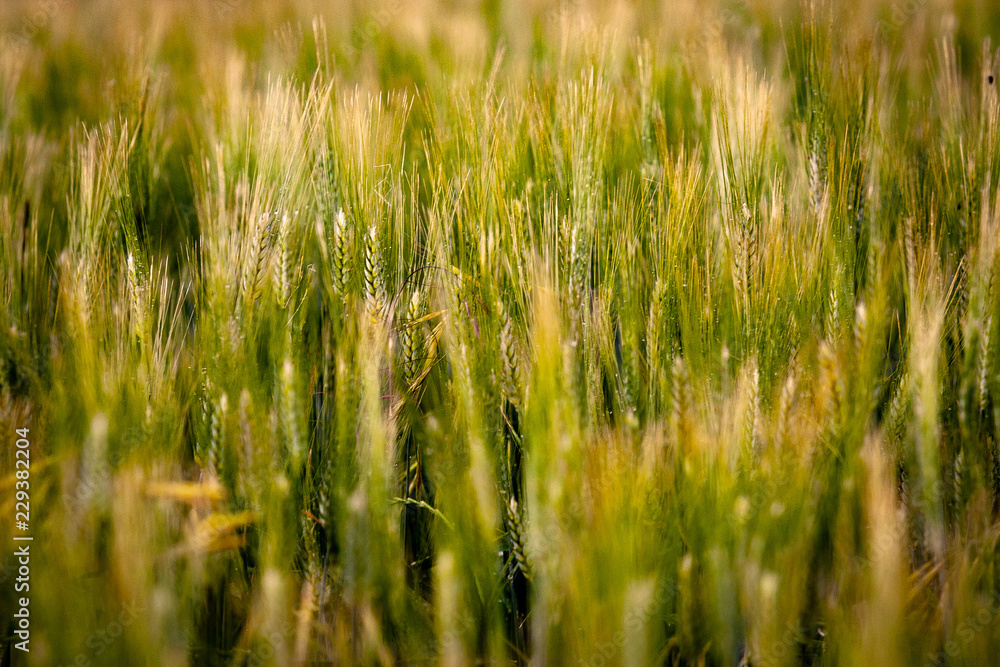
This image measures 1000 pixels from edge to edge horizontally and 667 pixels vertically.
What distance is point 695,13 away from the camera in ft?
5.99

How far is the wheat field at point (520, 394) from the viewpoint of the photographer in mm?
734

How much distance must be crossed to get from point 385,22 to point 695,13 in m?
0.96

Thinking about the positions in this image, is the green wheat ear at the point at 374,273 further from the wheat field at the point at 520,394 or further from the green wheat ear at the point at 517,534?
the green wheat ear at the point at 517,534

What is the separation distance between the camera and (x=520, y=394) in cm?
90

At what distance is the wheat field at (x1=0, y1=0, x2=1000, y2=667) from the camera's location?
734mm

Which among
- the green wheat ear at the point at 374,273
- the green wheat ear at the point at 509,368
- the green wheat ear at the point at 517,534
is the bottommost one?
the green wheat ear at the point at 517,534

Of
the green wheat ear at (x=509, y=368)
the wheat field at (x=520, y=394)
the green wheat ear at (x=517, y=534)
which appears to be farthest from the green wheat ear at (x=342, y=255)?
the green wheat ear at (x=517, y=534)

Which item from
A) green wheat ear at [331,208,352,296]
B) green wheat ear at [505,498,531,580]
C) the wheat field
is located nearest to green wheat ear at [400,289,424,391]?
the wheat field

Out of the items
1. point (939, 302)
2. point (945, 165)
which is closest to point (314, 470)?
point (939, 302)

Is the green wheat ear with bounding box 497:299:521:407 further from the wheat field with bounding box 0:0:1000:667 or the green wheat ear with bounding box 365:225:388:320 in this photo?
the green wheat ear with bounding box 365:225:388:320

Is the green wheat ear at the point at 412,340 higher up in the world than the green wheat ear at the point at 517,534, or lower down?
higher up

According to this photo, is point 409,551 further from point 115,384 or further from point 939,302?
point 939,302

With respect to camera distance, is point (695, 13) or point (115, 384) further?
point (695, 13)

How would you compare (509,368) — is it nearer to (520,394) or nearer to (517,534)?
(520,394)
